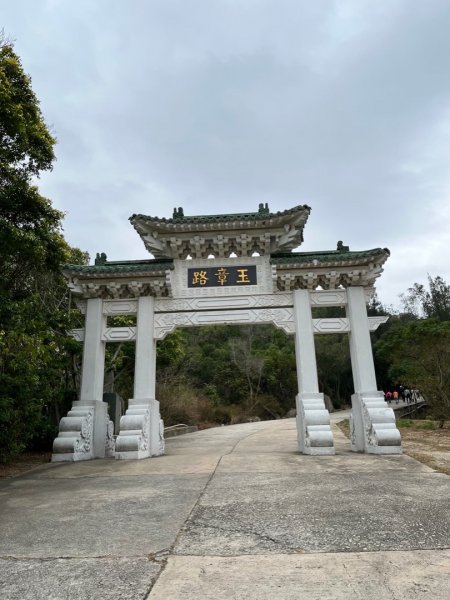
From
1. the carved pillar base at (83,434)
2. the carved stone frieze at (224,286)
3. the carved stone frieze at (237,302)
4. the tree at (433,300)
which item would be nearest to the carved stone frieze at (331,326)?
the carved stone frieze at (237,302)

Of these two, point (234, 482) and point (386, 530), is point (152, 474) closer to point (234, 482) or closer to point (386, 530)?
point (234, 482)

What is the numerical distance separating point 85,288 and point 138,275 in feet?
4.42

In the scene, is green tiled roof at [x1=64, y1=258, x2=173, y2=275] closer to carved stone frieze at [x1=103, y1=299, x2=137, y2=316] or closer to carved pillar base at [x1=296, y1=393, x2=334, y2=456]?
carved stone frieze at [x1=103, y1=299, x2=137, y2=316]

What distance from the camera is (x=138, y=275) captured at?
380 inches

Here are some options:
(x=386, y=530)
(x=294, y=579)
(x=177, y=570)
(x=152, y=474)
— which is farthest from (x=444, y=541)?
(x=152, y=474)

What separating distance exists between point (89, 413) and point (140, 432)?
1.40 meters

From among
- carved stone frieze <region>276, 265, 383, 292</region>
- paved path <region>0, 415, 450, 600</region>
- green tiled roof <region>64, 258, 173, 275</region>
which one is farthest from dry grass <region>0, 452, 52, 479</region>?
carved stone frieze <region>276, 265, 383, 292</region>

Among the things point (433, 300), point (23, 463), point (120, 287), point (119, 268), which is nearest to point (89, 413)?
point (23, 463)

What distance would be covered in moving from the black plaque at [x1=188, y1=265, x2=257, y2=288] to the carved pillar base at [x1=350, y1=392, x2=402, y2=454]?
141 inches

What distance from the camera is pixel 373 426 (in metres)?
8.33

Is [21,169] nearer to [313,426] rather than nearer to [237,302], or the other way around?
[237,302]

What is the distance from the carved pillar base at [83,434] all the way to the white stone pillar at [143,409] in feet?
2.71

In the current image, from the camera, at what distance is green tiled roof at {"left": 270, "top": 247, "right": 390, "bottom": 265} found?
365 inches

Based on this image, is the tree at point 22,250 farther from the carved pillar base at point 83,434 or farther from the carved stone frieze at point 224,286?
the carved stone frieze at point 224,286
